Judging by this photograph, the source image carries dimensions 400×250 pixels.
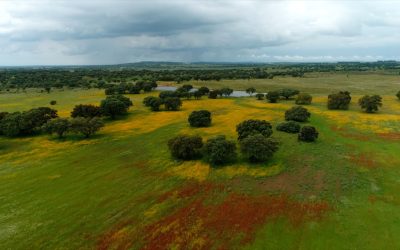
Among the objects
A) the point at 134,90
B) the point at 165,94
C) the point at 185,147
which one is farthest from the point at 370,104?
the point at 134,90

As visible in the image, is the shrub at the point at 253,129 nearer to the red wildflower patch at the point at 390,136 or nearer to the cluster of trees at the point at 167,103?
the red wildflower patch at the point at 390,136

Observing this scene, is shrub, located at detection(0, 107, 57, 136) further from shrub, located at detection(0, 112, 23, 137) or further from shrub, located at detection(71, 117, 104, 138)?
shrub, located at detection(71, 117, 104, 138)

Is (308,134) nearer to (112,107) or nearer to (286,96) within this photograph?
(112,107)

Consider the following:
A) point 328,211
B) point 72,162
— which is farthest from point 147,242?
point 72,162

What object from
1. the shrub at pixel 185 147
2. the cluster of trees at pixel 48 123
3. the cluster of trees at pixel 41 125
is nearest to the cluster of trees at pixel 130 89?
the cluster of trees at pixel 48 123

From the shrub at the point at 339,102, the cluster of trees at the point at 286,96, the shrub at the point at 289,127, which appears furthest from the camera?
the cluster of trees at the point at 286,96

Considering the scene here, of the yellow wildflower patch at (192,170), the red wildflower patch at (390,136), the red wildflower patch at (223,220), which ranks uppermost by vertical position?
the red wildflower patch at (390,136)

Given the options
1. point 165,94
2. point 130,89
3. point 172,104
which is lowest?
point 172,104
